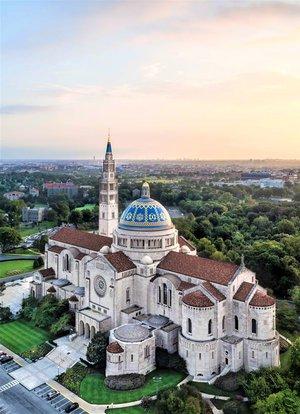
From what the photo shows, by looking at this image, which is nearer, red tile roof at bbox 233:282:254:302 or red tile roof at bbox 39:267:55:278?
red tile roof at bbox 233:282:254:302

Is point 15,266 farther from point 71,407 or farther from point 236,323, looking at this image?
point 236,323

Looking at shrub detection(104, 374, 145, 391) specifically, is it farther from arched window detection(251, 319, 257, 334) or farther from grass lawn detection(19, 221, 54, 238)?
grass lawn detection(19, 221, 54, 238)

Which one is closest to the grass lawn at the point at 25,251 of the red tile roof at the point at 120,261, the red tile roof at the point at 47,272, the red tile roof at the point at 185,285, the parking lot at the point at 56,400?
the red tile roof at the point at 47,272

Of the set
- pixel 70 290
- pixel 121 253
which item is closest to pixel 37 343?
pixel 70 290

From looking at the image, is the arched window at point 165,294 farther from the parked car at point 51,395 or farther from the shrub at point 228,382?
the parked car at point 51,395

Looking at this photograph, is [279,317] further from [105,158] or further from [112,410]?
[105,158]

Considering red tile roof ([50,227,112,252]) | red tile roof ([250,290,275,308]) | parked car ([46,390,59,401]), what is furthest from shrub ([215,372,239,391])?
red tile roof ([50,227,112,252])

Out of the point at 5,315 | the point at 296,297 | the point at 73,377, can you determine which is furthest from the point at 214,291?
the point at 5,315
